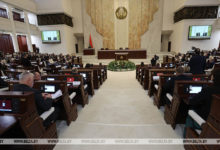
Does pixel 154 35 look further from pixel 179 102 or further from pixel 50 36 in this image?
pixel 179 102

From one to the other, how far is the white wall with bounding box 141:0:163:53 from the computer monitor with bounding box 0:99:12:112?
49.5 ft

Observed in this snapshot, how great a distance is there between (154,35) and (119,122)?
560 inches

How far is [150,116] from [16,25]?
13.7 meters

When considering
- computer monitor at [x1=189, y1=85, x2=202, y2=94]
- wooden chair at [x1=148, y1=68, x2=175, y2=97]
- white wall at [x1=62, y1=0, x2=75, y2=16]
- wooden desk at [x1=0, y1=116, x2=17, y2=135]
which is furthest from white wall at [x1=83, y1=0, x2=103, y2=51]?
wooden desk at [x1=0, y1=116, x2=17, y2=135]

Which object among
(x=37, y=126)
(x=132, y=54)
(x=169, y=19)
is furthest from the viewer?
(x=169, y=19)

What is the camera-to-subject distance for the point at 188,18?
1098 centimetres

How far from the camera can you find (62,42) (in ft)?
43.7

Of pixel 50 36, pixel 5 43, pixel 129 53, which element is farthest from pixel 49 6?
pixel 129 53

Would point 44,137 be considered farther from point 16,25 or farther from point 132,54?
point 16,25

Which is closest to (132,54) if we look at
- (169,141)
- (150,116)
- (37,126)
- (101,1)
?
(101,1)

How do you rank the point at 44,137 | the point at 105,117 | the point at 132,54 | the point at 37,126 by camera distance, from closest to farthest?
the point at 37,126, the point at 44,137, the point at 105,117, the point at 132,54

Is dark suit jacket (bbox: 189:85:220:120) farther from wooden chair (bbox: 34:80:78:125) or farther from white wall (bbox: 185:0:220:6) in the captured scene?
white wall (bbox: 185:0:220:6)

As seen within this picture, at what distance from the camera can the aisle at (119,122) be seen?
2.30 meters

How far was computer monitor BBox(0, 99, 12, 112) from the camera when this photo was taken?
57.5 inches
